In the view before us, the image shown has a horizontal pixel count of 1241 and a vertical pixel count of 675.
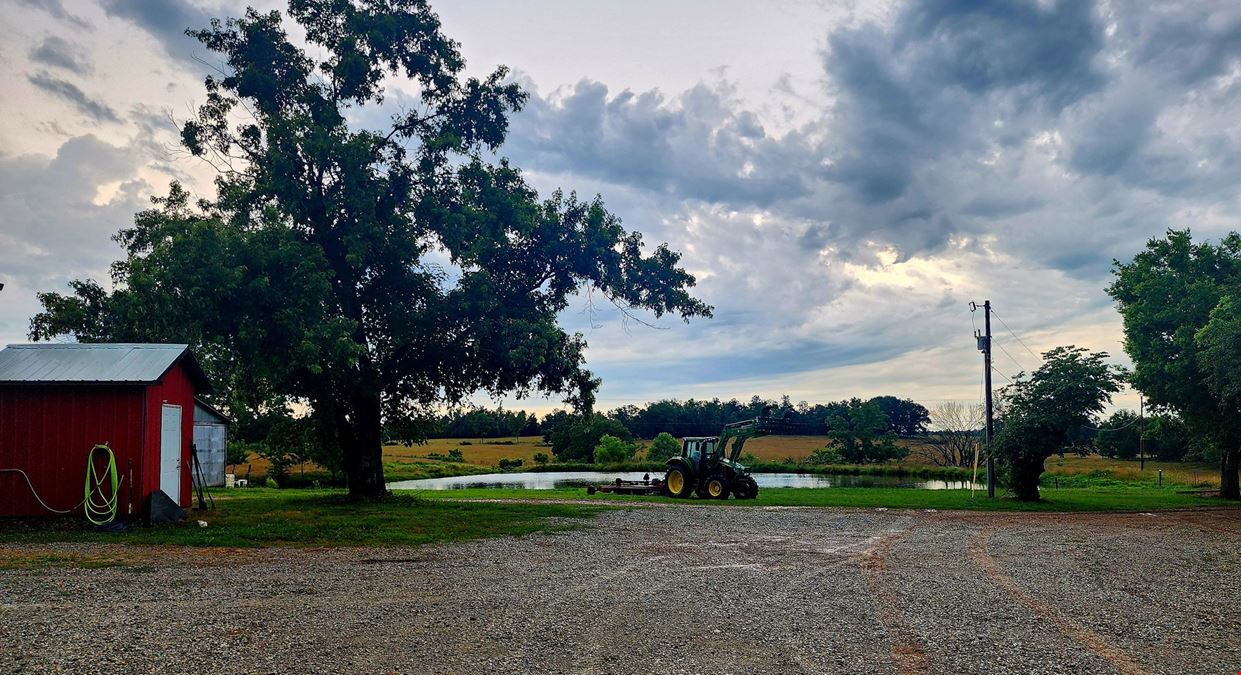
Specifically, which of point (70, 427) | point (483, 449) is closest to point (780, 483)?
point (70, 427)

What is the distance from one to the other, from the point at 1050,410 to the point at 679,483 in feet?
42.0

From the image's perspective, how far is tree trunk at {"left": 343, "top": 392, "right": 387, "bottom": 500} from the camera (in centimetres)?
2328

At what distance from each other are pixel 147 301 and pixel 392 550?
386 inches

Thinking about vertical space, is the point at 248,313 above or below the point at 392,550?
above

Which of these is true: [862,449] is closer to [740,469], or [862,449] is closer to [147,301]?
[740,469]

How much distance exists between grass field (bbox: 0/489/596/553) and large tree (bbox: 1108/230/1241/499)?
22480 millimetres

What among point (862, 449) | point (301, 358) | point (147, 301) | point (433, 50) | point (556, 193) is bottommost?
point (862, 449)

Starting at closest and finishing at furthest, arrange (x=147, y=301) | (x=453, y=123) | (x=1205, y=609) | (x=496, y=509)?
1. (x=1205, y=609)
2. (x=147, y=301)
3. (x=496, y=509)
4. (x=453, y=123)

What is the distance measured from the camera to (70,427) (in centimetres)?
1606

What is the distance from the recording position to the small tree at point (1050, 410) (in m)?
26.7

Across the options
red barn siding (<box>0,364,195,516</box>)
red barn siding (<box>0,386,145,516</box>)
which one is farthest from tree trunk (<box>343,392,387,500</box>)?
red barn siding (<box>0,386,145,516</box>)

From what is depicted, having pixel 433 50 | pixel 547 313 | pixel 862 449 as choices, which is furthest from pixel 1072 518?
pixel 862 449

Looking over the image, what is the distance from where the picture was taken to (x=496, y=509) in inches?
875

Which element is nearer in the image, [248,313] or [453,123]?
[248,313]
